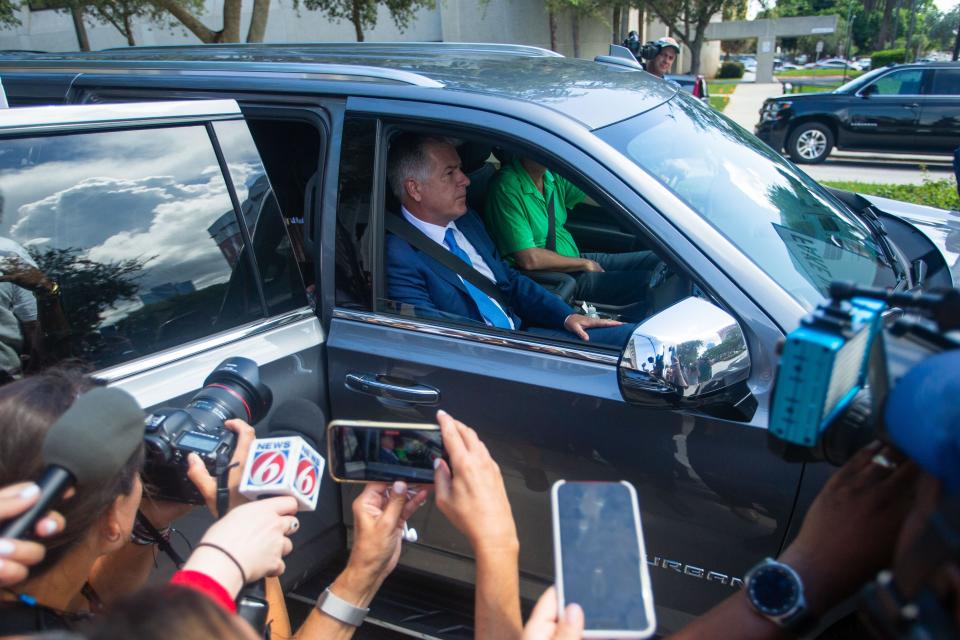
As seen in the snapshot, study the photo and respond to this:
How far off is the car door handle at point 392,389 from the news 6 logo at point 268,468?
79 centimetres

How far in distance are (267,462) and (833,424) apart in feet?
3.12

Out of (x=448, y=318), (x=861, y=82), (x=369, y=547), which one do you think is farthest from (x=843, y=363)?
(x=861, y=82)

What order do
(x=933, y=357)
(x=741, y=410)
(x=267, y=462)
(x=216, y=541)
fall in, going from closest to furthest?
(x=933, y=357) → (x=216, y=541) → (x=267, y=462) → (x=741, y=410)

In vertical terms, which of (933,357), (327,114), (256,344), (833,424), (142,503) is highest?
(327,114)

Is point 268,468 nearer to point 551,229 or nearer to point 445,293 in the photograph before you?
point 445,293

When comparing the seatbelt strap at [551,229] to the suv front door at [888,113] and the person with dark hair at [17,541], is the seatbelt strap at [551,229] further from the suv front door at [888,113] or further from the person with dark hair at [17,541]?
the suv front door at [888,113]

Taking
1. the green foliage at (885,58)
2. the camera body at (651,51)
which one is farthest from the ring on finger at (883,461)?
the green foliage at (885,58)

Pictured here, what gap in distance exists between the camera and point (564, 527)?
3.75 ft

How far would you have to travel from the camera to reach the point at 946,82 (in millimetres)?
11367

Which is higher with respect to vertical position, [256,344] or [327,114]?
[327,114]

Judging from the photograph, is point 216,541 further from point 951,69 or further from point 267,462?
point 951,69

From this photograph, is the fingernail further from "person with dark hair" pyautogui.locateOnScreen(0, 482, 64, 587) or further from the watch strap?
the watch strap

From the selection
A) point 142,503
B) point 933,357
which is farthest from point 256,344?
point 933,357

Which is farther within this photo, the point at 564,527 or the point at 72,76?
the point at 72,76
